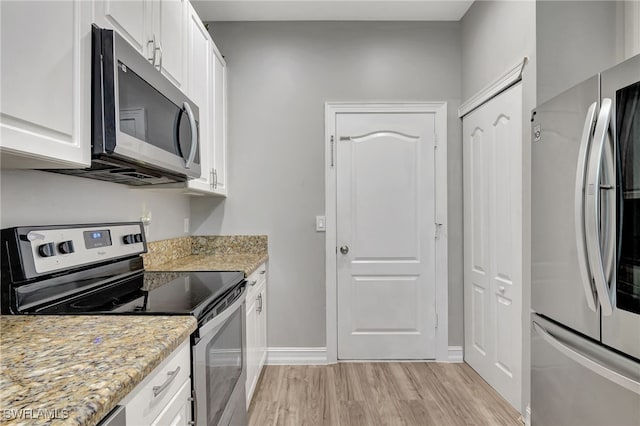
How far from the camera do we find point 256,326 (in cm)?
241

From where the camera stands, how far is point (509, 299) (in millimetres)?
2193

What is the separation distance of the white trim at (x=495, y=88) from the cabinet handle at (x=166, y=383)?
2209 mm

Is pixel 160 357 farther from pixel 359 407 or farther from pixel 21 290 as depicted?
pixel 359 407

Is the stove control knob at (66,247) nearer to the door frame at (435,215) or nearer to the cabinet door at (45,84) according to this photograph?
the cabinet door at (45,84)

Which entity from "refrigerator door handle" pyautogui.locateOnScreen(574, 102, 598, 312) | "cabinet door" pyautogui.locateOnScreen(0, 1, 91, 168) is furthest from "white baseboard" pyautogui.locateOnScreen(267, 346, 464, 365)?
"cabinet door" pyautogui.locateOnScreen(0, 1, 91, 168)

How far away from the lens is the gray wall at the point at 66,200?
3.99 feet

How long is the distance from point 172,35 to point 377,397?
7.98 feet

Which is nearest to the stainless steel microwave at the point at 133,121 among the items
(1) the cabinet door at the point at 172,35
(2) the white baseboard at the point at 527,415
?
(1) the cabinet door at the point at 172,35

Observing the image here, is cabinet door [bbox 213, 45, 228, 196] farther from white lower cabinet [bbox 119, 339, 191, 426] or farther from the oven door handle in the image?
white lower cabinet [bbox 119, 339, 191, 426]

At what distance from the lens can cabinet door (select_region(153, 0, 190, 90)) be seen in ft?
5.31

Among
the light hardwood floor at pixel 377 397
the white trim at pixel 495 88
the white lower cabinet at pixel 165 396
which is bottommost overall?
the light hardwood floor at pixel 377 397

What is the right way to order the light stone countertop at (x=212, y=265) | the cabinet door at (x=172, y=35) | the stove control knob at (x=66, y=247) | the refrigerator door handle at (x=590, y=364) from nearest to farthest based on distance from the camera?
the refrigerator door handle at (x=590, y=364) < the stove control knob at (x=66, y=247) < the cabinet door at (x=172, y=35) < the light stone countertop at (x=212, y=265)

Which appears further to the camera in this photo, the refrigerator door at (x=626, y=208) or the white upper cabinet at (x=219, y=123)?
the white upper cabinet at (x=219, y=123)

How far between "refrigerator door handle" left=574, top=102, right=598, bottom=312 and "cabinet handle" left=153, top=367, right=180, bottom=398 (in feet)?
4.47
